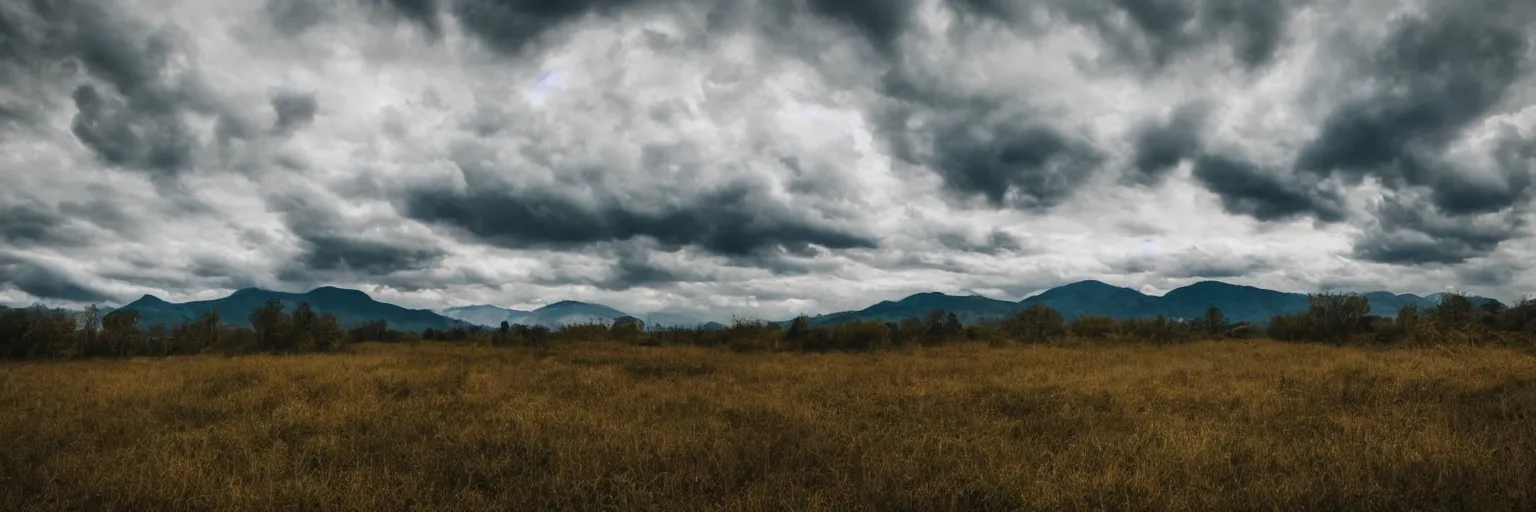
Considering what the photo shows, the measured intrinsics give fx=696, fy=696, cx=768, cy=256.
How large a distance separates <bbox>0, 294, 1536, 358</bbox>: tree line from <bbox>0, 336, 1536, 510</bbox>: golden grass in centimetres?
1849

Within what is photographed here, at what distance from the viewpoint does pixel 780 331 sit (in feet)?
129

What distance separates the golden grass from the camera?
7.25m

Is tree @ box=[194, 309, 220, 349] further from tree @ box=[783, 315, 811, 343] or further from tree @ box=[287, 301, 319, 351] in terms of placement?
tree @ box=[783, 315, 811, 343]

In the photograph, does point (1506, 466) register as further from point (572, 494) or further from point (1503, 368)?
point (1503, 368)

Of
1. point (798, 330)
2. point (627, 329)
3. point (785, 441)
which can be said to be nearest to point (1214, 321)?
point (798, 330)

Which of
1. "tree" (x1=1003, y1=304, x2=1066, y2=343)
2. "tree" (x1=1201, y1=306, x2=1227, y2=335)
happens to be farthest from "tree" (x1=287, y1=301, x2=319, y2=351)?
"tree" (x1=1201, y1=306, x2=1227, y2=335)

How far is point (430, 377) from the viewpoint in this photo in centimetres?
1831

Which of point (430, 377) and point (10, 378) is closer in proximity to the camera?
point (430, 377)

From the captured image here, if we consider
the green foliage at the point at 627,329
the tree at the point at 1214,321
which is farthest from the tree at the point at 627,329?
the tree at the point at 1214,321

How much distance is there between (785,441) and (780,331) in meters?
29.5

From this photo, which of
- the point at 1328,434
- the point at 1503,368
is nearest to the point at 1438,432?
the point at 1328,434

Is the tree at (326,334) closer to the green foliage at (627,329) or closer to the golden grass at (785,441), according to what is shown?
the green foliage at (627,329)

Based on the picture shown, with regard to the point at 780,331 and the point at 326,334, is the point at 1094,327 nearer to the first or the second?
the point at 780,331

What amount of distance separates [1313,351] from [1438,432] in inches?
718
